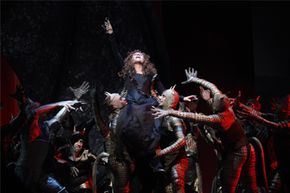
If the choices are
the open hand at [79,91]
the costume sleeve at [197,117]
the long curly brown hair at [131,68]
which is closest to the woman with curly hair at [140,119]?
the long curly brown hair at [131,68]

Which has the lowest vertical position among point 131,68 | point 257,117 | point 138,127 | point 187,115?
point 257,117

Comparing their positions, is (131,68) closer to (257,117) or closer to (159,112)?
(159,112)

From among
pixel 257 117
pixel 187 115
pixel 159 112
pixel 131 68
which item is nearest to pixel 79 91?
pixel 131 68

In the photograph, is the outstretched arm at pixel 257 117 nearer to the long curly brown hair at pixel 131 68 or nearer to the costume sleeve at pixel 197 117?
the costume sleeve at pixel 197 117

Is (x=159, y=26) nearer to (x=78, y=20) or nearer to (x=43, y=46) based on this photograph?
(x=78, y=20)

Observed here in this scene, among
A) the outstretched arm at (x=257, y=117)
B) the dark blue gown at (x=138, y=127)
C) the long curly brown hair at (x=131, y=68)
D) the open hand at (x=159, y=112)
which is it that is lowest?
the outstretched arm at (x=257, y=117)

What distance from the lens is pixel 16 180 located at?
4.34 meters

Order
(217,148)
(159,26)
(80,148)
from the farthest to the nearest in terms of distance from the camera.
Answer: (159,26) < (80,148) < (217,148)

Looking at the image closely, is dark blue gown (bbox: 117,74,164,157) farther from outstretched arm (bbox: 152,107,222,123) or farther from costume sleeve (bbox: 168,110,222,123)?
costume sleeve (bbox: 168,110,222,123)

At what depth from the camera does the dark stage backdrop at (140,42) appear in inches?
204

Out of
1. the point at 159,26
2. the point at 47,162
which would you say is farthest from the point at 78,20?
the point at 47,162

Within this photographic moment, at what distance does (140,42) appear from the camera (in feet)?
17.1

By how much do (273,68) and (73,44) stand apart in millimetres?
2150

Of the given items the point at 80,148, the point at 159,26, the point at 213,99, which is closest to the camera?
the point at 213,99
